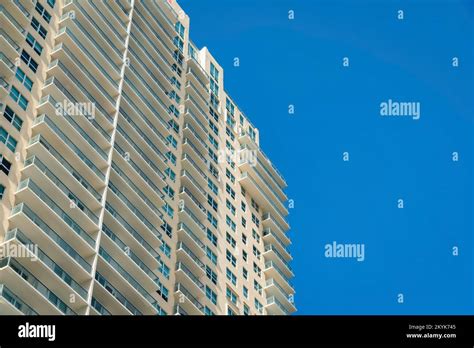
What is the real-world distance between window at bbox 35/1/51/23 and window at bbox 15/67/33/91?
9.11 m

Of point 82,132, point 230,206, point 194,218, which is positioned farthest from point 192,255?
point 82,132

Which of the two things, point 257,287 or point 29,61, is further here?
point 257,287

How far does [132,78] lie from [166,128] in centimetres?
561

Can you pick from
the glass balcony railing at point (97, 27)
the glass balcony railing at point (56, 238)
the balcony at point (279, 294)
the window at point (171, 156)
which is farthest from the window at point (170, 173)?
the glass balcony railing at point (56, 238)

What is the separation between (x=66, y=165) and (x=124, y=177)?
290 inches

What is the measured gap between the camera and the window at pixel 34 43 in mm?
59688

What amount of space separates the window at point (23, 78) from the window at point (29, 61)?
1.50 metres

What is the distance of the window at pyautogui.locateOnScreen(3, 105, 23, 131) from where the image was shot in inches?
2071

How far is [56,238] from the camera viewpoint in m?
50.8

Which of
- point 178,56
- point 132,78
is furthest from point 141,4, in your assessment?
point 132,78

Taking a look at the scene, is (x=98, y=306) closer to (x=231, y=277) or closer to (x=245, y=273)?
(x=231, y=277)

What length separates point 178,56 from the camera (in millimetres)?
85812
